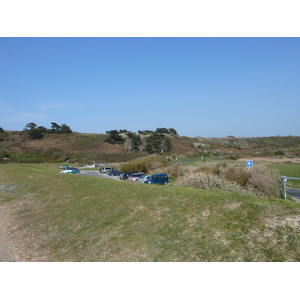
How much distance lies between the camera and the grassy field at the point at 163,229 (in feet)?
17.9

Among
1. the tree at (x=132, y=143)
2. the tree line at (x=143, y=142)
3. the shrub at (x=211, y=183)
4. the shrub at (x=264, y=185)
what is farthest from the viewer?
the tree line at (x=143, y=142)

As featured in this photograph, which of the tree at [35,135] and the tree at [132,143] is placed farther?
the tree at [35,135]

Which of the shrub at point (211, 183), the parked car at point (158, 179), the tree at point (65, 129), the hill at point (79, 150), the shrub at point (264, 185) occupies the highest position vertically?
the tree at point (65, 129)

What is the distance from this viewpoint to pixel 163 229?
6.97 metres

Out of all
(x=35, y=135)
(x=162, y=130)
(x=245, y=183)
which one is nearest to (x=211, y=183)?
(x=245, y=183)

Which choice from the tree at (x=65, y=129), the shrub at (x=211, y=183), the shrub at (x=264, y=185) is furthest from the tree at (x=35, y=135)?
the shrub at (x=264, y=185)

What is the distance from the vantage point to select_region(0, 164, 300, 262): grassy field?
5469 millimetres

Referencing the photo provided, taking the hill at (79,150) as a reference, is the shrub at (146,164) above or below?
below

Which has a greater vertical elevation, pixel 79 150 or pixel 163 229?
pixel 79 150

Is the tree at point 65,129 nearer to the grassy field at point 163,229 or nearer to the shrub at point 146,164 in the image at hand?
the shrub at point 146,164

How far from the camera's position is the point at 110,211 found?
9492 mm

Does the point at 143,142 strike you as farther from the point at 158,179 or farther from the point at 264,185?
the point at 264,185

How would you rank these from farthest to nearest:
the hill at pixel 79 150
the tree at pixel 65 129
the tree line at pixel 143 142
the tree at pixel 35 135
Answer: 1. the tree at pixel 65 129
2. the tree at pixel 35 135
3. the tree line at pixel 143 142
4. the hill at pixel 79 150
